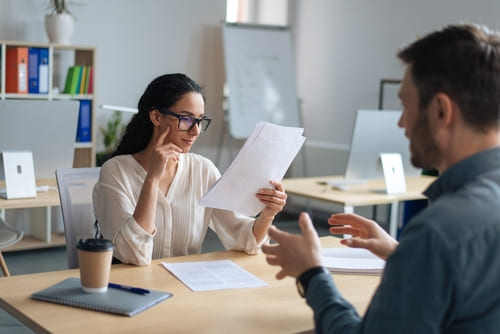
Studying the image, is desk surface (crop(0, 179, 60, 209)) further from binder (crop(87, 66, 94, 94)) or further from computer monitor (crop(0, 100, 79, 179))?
binder (crop(87, 66, 94, 94))

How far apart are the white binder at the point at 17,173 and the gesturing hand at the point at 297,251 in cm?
214

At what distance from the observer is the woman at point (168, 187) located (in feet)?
6.69

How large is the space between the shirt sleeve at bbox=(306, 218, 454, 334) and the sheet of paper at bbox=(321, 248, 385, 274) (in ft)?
2.65

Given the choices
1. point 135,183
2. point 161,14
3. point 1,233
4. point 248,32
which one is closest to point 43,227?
point 1,233

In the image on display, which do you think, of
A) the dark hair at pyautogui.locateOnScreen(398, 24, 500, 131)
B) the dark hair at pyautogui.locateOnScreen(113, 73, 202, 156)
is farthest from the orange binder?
the dark hair at pyautogui.locateOnScreen(398, 24, 500, 131)

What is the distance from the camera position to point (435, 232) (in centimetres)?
102

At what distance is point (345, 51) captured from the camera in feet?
20.2

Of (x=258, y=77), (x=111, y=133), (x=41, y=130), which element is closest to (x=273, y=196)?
(x=41, y=130)

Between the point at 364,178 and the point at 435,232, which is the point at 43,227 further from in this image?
the point at 435,232

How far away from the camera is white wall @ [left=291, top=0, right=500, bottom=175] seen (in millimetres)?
5590

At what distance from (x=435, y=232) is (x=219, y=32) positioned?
17.3ft

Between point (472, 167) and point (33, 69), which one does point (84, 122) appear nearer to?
point (33, 69)

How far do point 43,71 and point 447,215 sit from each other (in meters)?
4.18

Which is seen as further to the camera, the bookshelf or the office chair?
the bookshelf
